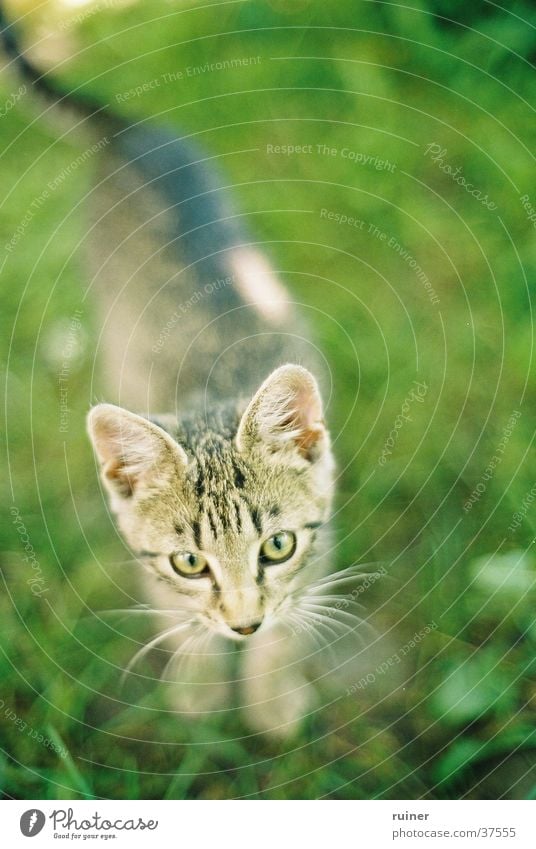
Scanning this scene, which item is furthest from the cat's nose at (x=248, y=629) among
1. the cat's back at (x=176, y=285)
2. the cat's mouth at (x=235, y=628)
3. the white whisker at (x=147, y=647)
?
the cat's back at (x=176, y=285)

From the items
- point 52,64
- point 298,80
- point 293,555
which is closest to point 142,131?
point 52,64

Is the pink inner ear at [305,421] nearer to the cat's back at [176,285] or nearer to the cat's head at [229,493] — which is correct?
the cat's head at [229,493]

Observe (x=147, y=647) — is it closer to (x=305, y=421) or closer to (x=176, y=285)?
(x=305, y=421)

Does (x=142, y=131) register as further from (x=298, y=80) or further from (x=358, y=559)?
(x=358, y=559)

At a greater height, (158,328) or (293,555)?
(158,328)
